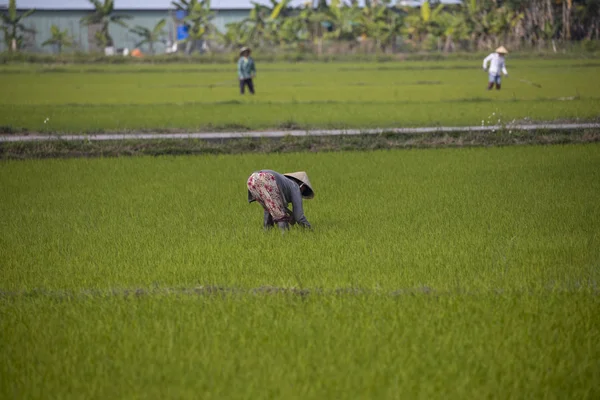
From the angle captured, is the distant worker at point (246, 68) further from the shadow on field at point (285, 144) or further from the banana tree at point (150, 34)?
the banana tree at point (150, 34)

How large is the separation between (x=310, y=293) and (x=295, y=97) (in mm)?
16119

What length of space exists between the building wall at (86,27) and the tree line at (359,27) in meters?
0.79

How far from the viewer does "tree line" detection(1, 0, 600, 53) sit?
35.1 m

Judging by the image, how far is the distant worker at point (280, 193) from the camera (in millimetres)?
5984

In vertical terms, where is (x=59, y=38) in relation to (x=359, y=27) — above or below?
below

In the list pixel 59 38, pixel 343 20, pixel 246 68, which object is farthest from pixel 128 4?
pixel 246 68

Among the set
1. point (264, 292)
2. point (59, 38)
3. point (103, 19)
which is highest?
point (103, 19)

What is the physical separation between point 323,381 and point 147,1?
140 ft

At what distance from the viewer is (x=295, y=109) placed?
1758 cm

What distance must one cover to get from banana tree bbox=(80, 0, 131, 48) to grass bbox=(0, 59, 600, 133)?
7.46 metres

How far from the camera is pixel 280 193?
19.8 ft

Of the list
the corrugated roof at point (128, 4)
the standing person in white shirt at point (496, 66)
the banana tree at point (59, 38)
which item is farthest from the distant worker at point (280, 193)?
the corrugated roof at point (128, 4)

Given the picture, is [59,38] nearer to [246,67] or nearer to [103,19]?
[103,19]

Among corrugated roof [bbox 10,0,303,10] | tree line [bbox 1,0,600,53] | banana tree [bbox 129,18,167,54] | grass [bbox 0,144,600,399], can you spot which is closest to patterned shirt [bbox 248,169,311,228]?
grass [bbox 0,144,600,399]
